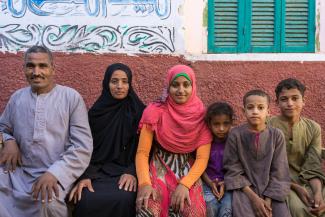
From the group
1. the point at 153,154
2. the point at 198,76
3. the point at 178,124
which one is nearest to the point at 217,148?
the point at 178,124

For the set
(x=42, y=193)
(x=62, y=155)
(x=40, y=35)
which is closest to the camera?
(x=42, y=193)

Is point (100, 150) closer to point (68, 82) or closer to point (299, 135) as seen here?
point (68, 82)

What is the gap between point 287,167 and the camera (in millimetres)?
3697

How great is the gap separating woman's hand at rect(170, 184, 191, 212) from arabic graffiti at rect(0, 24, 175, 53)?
1645 millimetres

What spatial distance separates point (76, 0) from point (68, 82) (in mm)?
760

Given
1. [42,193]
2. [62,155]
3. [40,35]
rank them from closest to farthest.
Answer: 1. [42,193]
2. [62,155]
3. [40,35]

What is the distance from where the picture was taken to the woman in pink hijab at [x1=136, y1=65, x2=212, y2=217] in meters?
3.77

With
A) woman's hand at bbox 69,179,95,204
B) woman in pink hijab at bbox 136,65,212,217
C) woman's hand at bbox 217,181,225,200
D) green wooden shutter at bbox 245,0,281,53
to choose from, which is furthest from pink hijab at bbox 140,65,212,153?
green wooden shutter at bbox 245,0,281,53

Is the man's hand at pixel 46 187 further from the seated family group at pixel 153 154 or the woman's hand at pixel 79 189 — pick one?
the woman's hand at pixel 79 189

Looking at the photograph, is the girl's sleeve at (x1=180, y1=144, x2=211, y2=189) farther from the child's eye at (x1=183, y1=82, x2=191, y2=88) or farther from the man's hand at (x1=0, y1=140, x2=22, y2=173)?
the man's hand at (x1=0, y1=140, x2=22, y2=173)

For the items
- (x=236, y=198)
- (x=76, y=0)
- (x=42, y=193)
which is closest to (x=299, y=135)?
(x=236, y=198)

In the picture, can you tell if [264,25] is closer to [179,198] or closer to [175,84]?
[175,84]

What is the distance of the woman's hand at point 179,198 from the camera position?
355 centimetres

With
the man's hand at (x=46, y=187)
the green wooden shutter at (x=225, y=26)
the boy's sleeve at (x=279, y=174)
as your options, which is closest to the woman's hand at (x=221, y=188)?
the boy's sleeve at (x=279, y=174)
